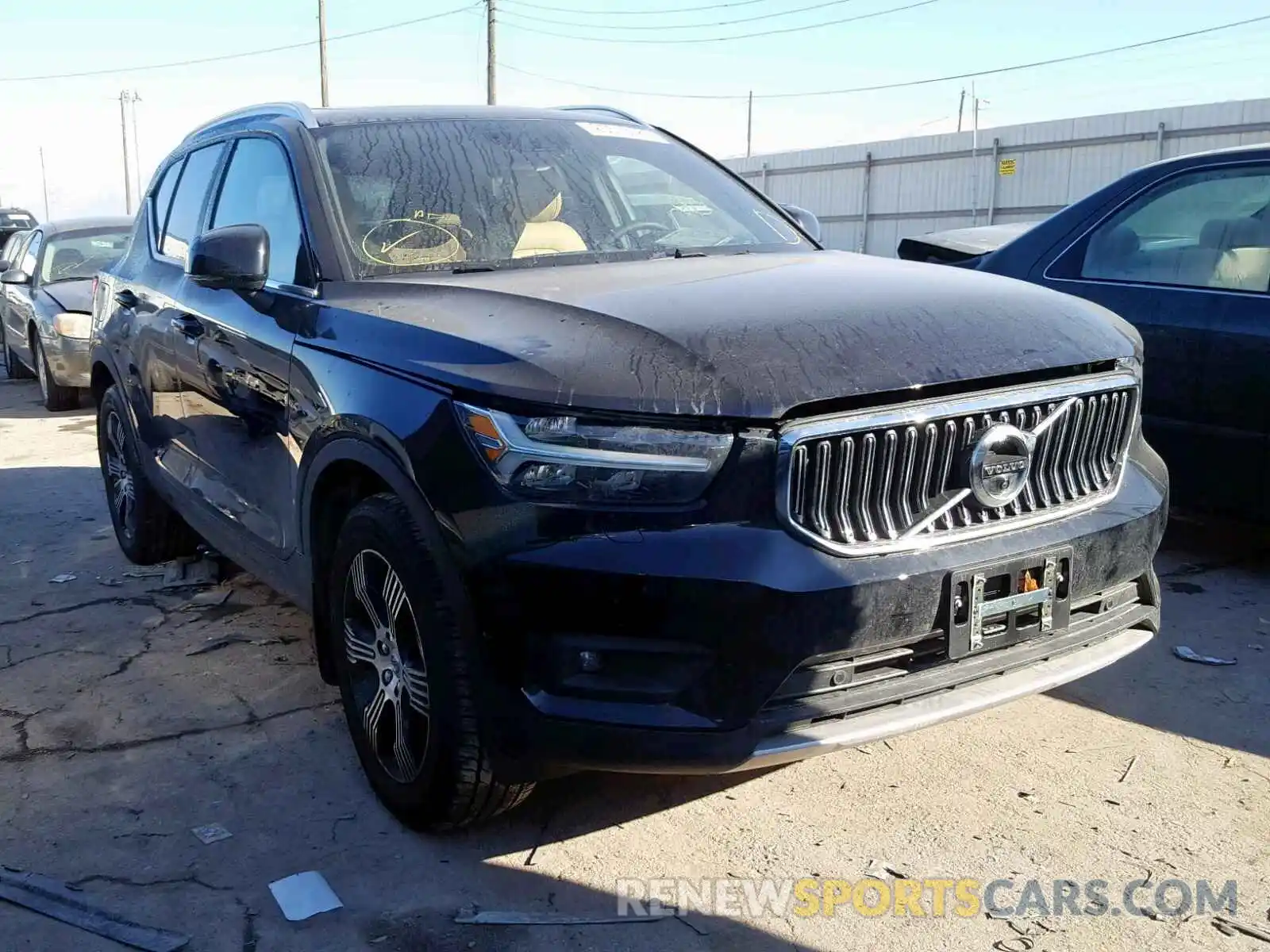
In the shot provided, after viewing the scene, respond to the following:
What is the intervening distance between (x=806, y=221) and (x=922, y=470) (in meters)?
2.18

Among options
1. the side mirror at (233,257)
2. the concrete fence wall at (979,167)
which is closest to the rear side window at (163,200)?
the side mirror at (233,257)

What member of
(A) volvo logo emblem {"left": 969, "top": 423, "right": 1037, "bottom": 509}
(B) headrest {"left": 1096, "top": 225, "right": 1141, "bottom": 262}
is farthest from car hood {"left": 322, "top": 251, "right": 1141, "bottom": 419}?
(B) headrest {"left": 1096, "top": 225, "right": 1141, "bottom": 262}

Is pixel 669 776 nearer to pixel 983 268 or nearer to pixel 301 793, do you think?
pixel 301 793

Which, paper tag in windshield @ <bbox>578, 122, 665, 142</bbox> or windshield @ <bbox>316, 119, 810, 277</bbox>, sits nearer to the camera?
windshield @ <bbox>316, 119, 810, 277</bbox>

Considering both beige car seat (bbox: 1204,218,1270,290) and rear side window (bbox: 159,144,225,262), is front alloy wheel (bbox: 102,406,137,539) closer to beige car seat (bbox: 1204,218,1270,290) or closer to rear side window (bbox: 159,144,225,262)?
rear side window (bbox: 159,144,225,262)

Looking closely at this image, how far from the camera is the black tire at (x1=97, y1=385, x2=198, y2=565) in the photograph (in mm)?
5301

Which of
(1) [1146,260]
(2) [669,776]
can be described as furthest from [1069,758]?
(1) [1146,260]

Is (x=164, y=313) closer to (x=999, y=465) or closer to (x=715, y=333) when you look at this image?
(x=715, y=333)

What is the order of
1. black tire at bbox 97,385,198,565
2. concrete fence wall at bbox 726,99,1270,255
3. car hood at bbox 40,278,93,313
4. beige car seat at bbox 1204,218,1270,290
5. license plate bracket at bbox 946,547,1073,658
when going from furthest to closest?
1. concrete fence wall at bbox 726,99,1270,255
2. car hood at bbox 40,278,93,313
3. black tire at bbox 97,385,198,565
4. beige car seat at bbox 1204,218,1270,290
5. license plate bracket at bbox 946,547,1073,658

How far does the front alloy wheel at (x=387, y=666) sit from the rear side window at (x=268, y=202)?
0.97 meters

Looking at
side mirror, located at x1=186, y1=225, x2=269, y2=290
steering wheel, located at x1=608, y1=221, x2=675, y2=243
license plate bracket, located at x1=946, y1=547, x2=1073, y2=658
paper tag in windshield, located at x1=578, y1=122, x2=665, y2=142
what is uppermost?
paper tag in windshield, located at x1=578, y1=122, x2=665, y2=142

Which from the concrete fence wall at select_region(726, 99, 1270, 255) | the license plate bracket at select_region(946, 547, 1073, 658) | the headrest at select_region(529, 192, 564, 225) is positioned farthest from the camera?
the concrete fence wall at select_region(726, 99, 1270, 255)

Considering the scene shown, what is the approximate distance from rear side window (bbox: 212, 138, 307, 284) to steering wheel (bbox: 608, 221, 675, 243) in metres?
0.94

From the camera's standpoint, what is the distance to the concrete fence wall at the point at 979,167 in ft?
67.5
